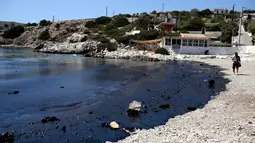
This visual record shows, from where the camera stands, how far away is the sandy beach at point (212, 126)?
13477 mm

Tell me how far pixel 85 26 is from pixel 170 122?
423ft

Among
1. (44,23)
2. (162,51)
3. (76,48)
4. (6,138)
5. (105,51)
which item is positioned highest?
(44,23)

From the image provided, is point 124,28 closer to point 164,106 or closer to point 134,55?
point 134,55

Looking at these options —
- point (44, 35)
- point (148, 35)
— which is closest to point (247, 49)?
point (148, 35)

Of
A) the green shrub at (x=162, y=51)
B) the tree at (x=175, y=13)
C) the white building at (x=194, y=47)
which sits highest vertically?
the tree at (x=175, y=13)

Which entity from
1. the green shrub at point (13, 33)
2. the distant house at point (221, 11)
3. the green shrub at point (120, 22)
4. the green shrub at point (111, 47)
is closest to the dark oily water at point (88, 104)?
the green shrub at point (111, 47)

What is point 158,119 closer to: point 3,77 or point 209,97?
point 209,97

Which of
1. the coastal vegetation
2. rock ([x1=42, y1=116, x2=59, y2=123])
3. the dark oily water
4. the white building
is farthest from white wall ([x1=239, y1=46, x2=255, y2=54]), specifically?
rock ([x1=42, y1=116, x2=59, y2=123])

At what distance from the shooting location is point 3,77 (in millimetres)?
40500

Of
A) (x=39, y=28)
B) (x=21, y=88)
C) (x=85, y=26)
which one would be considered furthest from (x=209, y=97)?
(x=39, y=28)

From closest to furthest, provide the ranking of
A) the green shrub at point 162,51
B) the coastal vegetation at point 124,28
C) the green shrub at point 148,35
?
the green shrub at point 162,51 → the green shrub at point 148,35 → the coastal vegetation at point 124,28

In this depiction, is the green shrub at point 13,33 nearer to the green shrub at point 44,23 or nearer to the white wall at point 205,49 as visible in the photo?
the green shrub at point 44,23

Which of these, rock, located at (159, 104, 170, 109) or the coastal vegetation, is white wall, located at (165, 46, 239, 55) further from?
rock, located at (159, 104, 170, 109)

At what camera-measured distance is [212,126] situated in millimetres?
15711
